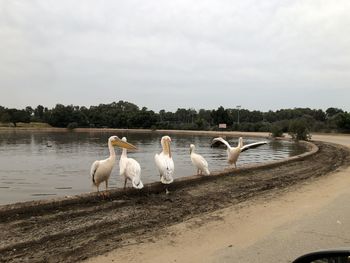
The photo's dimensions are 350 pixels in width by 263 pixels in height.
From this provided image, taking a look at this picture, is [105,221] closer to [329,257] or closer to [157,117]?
[329,257]

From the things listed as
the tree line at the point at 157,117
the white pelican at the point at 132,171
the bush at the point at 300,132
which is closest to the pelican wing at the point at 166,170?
the white pelican at the point at 132,171

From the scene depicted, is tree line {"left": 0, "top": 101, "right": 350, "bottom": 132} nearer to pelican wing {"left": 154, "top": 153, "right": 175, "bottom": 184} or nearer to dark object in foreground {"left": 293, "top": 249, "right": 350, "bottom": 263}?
pelican wing {"left": 154, "top": 153, "right": 175, "bottom": 184}

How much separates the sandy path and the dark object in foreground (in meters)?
2.89

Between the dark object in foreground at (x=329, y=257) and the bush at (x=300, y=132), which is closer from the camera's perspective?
the dark object in foreground at (x=329, y=257)

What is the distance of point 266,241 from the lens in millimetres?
6160

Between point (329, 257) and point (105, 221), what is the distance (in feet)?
17.1

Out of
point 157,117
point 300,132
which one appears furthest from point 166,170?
point 157,117

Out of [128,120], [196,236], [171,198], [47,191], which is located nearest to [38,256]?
[196,236]

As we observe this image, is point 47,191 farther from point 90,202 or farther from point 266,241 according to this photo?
point 266,241

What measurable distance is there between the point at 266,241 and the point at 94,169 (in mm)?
4941

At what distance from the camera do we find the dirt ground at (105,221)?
18.9 feet

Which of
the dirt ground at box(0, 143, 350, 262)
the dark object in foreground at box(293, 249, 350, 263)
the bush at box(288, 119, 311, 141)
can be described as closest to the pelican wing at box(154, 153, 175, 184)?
the dirt ground at box(0, 143, 350, 262)

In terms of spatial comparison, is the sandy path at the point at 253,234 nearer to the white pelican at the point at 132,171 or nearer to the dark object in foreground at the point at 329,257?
the white pelican at the point at 132,171

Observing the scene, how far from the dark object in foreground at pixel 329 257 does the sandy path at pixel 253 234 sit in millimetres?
2885
